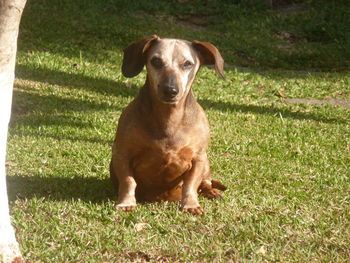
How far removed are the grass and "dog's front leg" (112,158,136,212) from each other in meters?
0.12

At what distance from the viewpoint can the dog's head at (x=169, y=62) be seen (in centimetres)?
557

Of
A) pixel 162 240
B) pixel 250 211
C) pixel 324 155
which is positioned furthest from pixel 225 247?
pixel 324 155

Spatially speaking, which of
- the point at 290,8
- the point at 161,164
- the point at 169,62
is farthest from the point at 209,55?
the point at 290,8

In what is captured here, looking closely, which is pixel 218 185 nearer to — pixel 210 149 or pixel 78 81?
pixel 210 149

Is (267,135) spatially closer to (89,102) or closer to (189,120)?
(89,102)

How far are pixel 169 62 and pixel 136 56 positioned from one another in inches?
13.6

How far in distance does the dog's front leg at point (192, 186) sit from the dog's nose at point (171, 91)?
0.64m

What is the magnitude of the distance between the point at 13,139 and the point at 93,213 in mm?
2907

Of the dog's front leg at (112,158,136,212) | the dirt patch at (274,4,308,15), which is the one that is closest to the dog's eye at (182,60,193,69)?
the dog's front leg at (112,158,136,212)

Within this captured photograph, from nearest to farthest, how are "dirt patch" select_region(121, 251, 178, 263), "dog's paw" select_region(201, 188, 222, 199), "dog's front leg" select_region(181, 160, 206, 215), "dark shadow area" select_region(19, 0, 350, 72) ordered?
"dirt patch" select_region(121, 251, 178, 263), "dog's front leg" select_region(181, 160, 206, 215), "dog's paw" select_region(201, 188, 222, 199), "dark shadow area" select_region(19, 0, 350, 72)

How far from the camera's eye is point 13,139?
322 inches

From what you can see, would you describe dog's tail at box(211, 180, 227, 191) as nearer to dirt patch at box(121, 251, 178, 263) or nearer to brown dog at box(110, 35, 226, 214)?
brown dog at box(110, 35, 226, 214)

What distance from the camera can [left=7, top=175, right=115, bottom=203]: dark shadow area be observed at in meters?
6.06

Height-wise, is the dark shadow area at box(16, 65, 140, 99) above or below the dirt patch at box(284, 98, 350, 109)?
above
